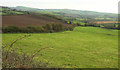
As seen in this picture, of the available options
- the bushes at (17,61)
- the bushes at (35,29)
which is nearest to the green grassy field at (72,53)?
the bushes at (17,61)

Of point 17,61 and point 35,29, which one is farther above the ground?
point 35,29

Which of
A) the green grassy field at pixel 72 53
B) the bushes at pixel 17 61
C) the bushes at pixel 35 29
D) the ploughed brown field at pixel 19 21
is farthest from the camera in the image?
the ploughed brown field at pixel 19 21

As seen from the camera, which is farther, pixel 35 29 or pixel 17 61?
pixel 35 29

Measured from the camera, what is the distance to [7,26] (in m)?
24.9

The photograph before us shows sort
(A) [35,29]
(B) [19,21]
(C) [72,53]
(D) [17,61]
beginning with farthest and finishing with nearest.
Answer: (B) [19,21], (A) [35,29], (C) [72,53], (D) [17,61]

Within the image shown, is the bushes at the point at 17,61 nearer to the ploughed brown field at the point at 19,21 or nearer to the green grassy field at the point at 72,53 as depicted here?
the green grassy field at the point at 72,53

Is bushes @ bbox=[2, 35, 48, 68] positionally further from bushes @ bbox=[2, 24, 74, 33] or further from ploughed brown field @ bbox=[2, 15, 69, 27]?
ploughed brown field @ bbox=[2, 15, 69, 27]

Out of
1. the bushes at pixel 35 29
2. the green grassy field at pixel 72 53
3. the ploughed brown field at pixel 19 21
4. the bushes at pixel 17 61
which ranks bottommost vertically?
the green grassy field at pixel 72 53

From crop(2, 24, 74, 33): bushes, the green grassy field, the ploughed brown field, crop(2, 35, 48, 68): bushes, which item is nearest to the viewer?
crop(2, 35, 48, 68): bushes

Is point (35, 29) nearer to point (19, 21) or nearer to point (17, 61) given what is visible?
point (19, 21)

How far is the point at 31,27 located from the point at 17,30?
359cm

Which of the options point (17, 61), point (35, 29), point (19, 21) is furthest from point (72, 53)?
point (19, 21)

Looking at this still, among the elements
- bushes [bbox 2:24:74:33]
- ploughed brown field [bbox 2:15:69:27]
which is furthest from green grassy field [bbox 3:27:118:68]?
ploughed brown field [bbox 2:15:69:27]

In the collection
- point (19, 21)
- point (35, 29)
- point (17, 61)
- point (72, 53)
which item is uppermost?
point (19, 21)
